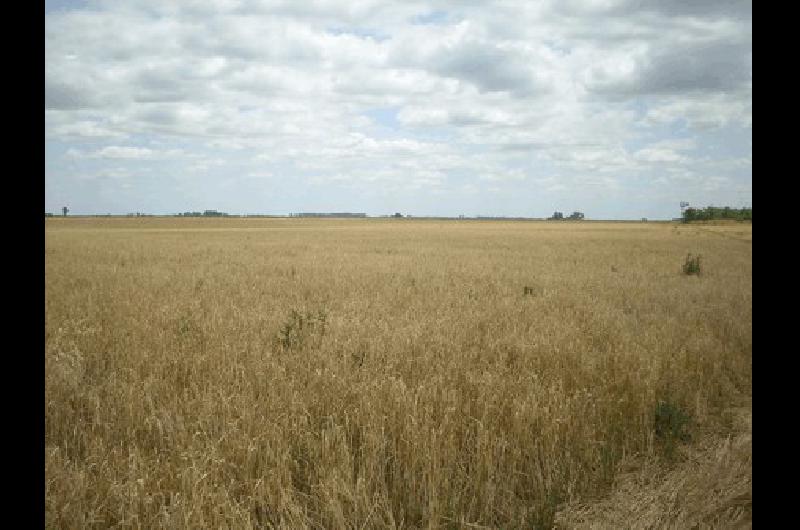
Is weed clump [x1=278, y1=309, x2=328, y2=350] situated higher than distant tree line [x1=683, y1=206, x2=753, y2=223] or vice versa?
distant tree line [x1=683, y1=206, x2=753, y2=223]

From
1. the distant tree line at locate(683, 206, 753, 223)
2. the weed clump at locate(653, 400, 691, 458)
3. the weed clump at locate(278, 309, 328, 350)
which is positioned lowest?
the weed clump at locate(653, 400, 691, 458)

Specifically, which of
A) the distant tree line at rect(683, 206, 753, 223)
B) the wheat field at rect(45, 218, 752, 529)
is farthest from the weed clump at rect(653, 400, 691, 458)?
the distant tree line at rect(683, 206, 753, 223)

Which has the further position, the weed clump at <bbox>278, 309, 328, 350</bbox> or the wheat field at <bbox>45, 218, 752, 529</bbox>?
the weed clump at <bbox>278, 309, 328, 350</bbox>

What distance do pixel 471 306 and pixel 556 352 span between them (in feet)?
13.9

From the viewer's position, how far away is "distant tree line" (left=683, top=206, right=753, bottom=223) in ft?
332

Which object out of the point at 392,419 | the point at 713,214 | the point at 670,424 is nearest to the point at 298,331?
the point at 392,419

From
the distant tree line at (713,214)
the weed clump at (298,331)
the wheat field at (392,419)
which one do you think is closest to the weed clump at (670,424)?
the wheat field at (392,419)

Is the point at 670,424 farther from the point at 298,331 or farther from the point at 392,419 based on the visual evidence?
the point at 298,331

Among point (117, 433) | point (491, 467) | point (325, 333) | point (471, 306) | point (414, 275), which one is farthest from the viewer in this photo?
point (414, 275)

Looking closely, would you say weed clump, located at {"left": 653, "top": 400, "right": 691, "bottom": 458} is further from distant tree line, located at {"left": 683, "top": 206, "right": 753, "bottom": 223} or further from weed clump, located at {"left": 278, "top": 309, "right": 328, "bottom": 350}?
distant tree line, located at {"left": 683, "top": 206, "right": 753, "bottom": 223}
